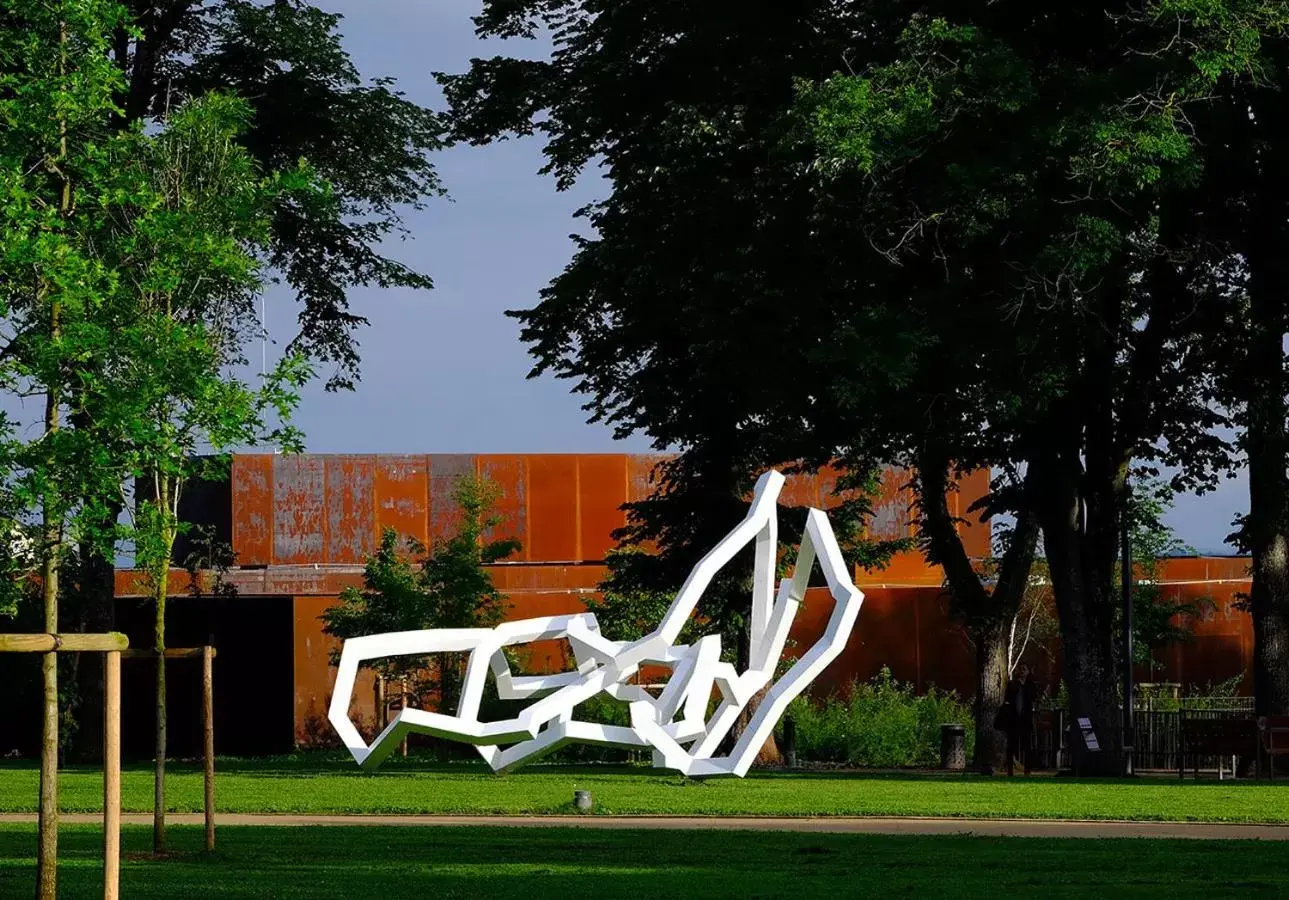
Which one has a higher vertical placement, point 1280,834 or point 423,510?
point 423,510

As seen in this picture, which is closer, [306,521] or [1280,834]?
[1280,834]

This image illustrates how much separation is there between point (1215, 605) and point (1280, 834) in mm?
28967

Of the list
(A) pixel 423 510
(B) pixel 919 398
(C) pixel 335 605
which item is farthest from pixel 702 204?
(A) pixel 423 510

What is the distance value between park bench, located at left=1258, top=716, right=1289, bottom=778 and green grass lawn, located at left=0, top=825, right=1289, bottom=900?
1255 cm

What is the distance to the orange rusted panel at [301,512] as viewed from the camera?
5531 cm

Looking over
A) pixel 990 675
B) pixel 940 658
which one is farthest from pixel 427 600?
pixel 940 658

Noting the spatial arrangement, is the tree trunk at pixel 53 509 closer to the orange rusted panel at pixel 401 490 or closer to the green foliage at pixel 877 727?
the green foliage at pixel 877 727

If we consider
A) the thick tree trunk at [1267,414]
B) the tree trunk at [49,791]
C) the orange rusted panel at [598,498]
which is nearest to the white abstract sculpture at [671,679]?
the thick tree trunk at [1267,414]

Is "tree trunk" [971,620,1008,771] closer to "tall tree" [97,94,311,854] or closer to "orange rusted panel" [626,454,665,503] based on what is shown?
"tall tree" [97,94,311,854]

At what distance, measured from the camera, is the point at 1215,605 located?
154 feet

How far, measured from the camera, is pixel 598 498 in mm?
56688

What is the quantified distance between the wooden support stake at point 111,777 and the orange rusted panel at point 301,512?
4592 centimetres

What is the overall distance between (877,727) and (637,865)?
76.1 feet

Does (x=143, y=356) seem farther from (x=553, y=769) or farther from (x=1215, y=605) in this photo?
(x=1215, y=605)
